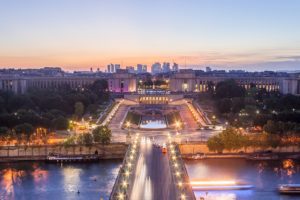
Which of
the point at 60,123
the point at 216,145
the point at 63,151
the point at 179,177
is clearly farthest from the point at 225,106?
the point at 179,177

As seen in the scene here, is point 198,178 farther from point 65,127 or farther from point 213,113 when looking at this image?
point 213,113

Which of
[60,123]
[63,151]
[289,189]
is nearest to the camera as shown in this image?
[289,189]

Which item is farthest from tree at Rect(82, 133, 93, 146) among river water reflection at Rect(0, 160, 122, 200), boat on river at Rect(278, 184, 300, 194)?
boat on river at Rect(278, 184, 300, 194)

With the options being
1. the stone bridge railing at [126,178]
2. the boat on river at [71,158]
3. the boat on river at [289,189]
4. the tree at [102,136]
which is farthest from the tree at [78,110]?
the boat on river at [289,189]

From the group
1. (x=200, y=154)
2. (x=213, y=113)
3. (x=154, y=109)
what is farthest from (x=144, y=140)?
(x=154, y=109)

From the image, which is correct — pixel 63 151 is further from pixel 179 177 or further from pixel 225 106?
pixel 225 106

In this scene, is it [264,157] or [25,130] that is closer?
[264,157]
